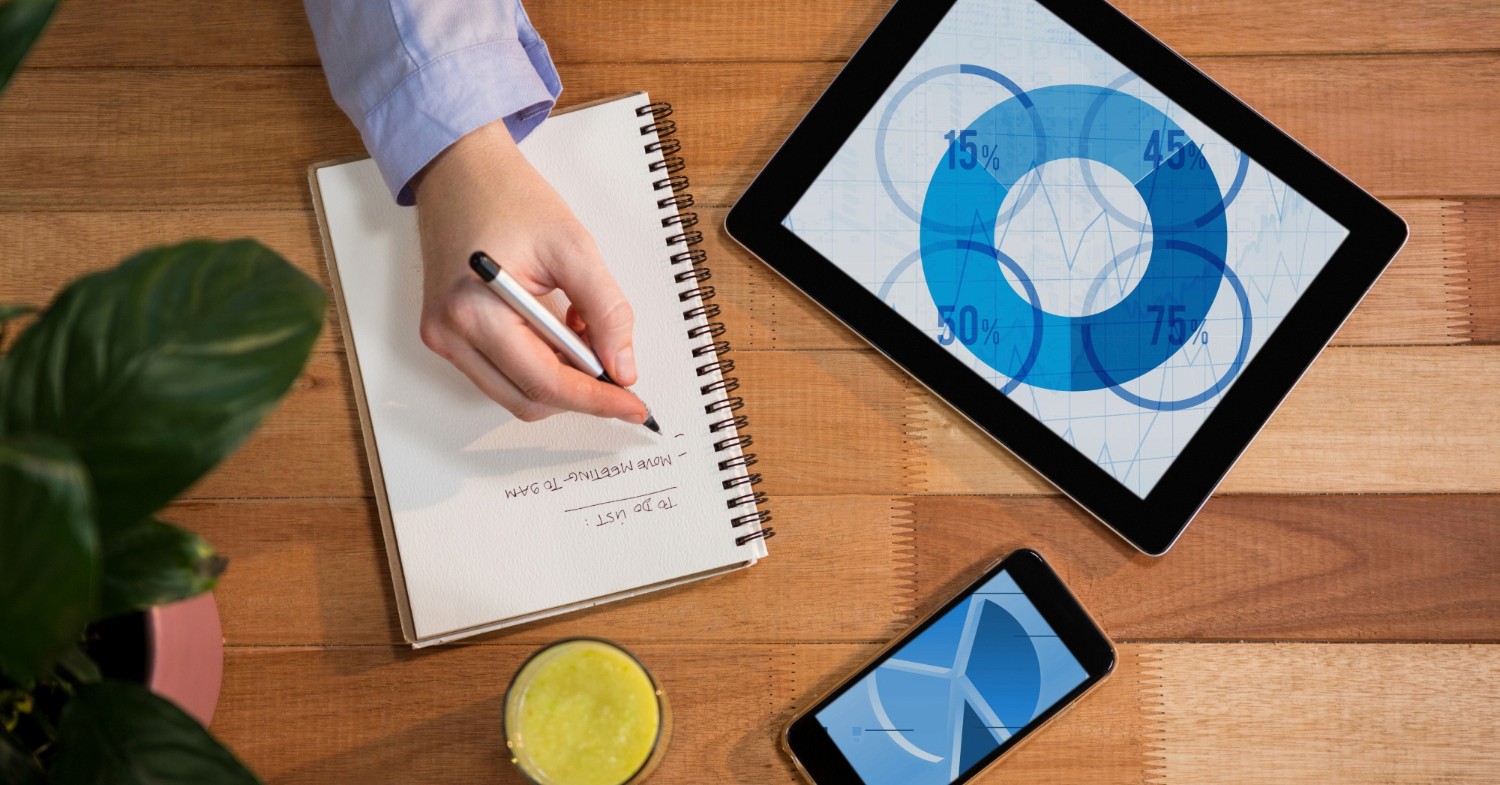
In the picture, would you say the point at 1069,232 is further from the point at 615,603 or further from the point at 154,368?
the point at 154,368

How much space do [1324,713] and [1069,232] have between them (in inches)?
15.9

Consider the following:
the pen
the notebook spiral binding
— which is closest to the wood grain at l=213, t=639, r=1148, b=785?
the notebook spiral binding

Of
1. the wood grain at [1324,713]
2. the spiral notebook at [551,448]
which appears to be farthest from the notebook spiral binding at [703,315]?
the wood grain at [1324,713]

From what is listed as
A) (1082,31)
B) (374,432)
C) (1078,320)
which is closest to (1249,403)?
(1078,320)

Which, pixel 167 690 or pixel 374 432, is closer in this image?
pixel 167 690

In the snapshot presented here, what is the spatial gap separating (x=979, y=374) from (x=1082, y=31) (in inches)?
11.7

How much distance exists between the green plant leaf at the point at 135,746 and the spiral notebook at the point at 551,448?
298 millimetres

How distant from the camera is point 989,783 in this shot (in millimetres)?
698

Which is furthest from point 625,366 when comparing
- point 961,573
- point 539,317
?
point 961,573

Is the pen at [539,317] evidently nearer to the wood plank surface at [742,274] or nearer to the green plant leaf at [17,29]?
the wood plank surface at [742,274]

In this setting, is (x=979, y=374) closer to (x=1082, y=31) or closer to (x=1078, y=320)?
(x=1078, y=320)

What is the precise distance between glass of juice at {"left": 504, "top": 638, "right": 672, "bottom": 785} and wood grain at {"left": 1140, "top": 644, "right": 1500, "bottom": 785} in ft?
1.22

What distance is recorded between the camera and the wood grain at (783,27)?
775mm

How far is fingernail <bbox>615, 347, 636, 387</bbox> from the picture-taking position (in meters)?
0.68
